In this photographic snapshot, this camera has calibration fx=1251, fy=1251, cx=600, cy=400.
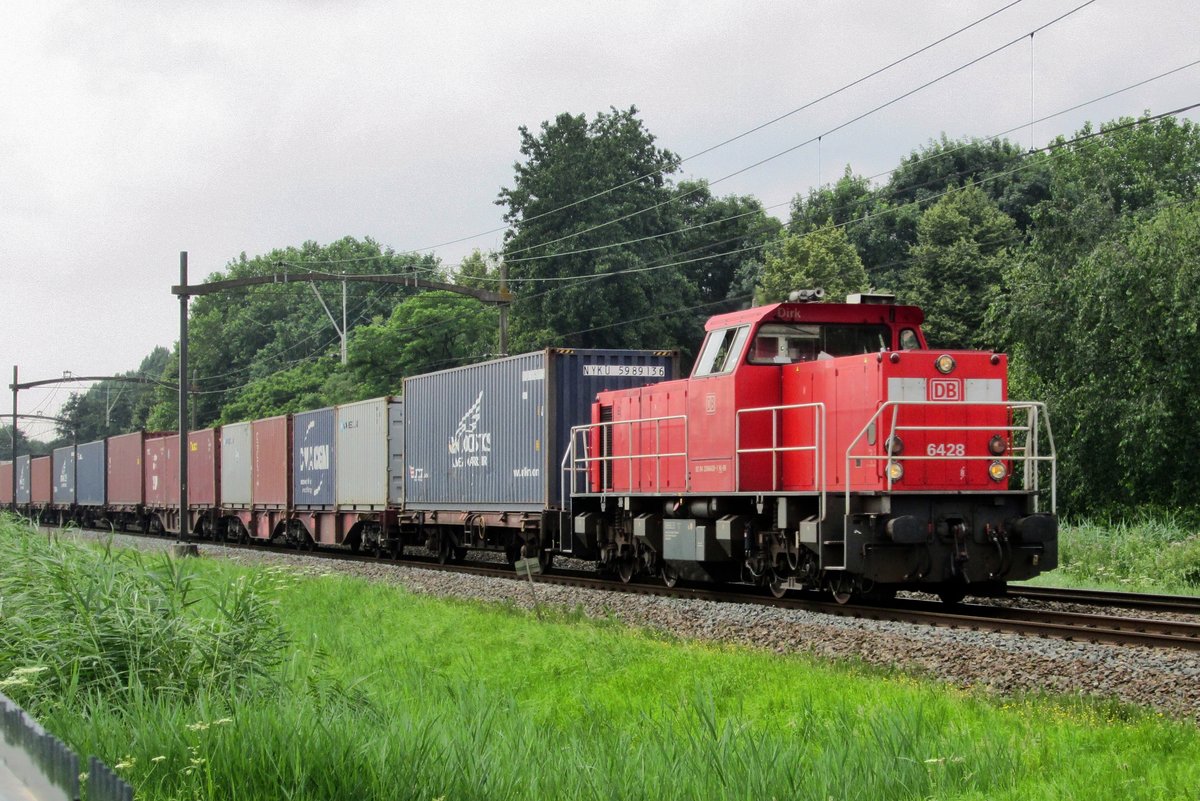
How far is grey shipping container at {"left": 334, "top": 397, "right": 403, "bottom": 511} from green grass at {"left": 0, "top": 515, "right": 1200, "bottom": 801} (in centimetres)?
1754

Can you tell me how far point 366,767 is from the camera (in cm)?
552

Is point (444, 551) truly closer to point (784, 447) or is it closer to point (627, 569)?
point (627, 569)

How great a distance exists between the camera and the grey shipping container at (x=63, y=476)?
53.5 m

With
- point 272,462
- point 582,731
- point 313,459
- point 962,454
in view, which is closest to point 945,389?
point 962,454

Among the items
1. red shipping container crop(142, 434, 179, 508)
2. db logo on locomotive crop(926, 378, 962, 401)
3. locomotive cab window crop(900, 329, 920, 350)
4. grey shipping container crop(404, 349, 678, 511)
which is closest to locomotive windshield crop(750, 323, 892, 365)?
locomotive cab window crop(900, 329, 920, 350)

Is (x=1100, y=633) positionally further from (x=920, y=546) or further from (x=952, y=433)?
(x=952, y=433)

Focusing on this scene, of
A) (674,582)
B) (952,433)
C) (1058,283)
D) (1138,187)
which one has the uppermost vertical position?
(1138,187)

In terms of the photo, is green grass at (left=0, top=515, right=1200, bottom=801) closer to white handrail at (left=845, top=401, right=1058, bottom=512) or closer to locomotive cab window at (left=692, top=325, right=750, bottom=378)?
white handrail at (left=845, top=401, right=1058, bottom=512)

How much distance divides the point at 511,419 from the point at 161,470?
78.3 ft

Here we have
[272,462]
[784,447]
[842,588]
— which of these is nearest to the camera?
[842,588]

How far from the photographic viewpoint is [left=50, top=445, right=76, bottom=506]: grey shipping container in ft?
176

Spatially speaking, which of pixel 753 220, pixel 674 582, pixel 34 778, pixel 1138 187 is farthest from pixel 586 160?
pixel 34 778

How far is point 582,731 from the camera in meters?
7.32

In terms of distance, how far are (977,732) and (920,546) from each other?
22.3ft
